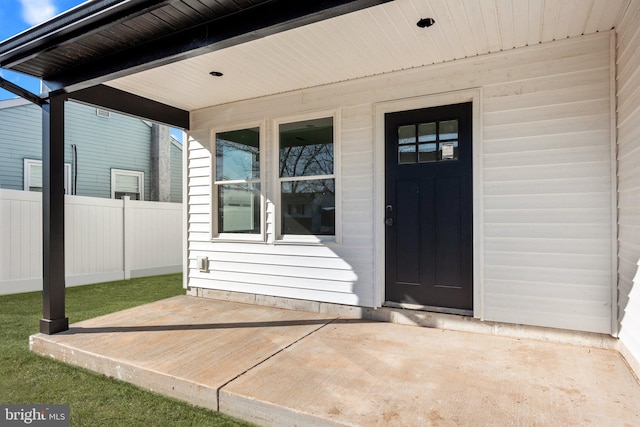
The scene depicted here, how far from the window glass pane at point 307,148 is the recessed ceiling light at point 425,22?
151 centimetres

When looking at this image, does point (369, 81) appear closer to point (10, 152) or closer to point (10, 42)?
point (10, 42)

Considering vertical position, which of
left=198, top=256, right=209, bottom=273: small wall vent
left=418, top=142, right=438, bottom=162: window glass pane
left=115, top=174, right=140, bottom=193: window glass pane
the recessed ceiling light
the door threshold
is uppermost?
the recessed ceiling light

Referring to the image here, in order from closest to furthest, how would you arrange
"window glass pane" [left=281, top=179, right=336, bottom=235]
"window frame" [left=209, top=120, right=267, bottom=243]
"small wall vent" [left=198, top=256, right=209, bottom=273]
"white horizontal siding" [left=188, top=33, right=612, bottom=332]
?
1. "white horizontal siding" [left=188, top=33, right=612, bottom=332]
2. "window glass pane" [left=281, top=179, right=336, bottom=235]
3. "window frame" [left=209, top=120, right=267, bottom=243]
4. "small wall vent" [left=198, top=256, right=209, bottom=273]

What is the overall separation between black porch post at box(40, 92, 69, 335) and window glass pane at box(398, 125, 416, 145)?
324 centimetres

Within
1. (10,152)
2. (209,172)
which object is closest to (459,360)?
(209,172)

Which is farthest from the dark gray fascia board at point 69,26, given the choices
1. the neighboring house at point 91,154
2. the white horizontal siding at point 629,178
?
the neighboring house at point 91,154

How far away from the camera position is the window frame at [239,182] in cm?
432

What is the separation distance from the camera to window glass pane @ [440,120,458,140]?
3.34m

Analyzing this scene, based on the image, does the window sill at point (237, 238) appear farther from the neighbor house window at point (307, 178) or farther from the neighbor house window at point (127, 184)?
the neighbor house window at point (127, 184)

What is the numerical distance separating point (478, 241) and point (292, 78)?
243cm

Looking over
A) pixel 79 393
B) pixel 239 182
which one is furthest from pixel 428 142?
pixel 79 393

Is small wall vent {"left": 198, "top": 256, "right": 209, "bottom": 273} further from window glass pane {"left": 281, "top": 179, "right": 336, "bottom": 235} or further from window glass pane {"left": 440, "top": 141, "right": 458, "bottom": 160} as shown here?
window glass pane {"left": 440, "top": 141, "right": 458, "bottom": 160}

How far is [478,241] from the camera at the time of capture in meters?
3.15

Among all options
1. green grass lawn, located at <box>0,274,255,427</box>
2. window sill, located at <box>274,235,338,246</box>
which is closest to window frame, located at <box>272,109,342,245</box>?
window sill, located at <box>274,235,338,246</box>
